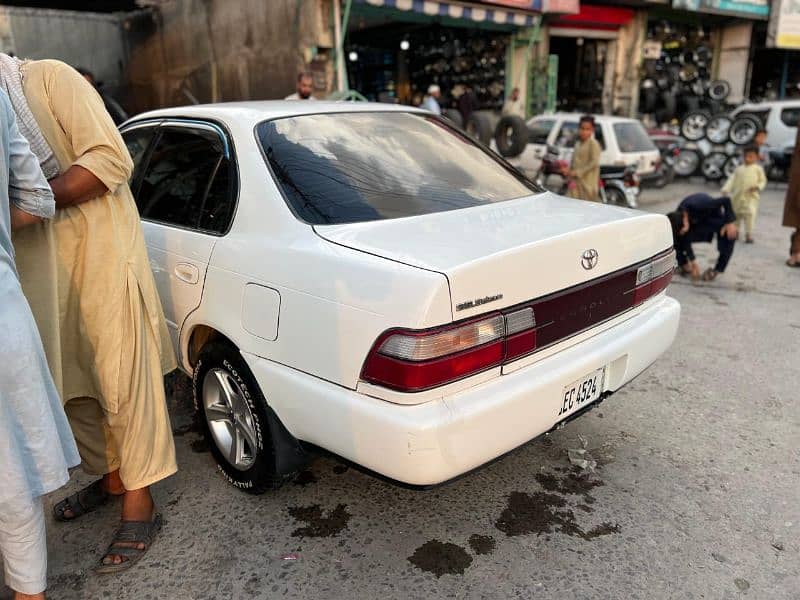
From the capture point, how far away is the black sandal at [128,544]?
7.55 ft

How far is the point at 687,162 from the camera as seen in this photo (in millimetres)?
13617

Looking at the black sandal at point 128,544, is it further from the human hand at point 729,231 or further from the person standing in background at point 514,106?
the person standing in background at point 514,106

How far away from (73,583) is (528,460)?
1.93 m

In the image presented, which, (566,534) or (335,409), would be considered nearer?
(335,409)

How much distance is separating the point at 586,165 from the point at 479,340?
606cm

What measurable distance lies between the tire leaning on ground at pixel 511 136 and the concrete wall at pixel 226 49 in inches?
124

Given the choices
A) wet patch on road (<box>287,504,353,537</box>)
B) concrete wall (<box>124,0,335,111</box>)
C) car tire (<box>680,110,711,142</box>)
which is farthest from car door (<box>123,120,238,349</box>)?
car tire (<box>680,110,711,142</box>)

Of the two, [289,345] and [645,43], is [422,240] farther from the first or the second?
[645,43]

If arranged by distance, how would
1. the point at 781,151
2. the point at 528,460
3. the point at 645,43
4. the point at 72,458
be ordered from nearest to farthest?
the point at 72,458 < the point at 528,460 < the point at 781,151 < the point at 645,43

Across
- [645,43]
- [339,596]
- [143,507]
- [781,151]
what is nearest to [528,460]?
[339,596]

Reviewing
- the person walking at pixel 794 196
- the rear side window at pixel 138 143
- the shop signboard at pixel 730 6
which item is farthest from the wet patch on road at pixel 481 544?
the shop signboard at pixel 730 6

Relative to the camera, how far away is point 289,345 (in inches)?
86.5

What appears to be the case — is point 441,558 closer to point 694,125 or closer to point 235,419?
point 235,419

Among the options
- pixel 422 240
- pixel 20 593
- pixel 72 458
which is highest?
pixel 422 240
